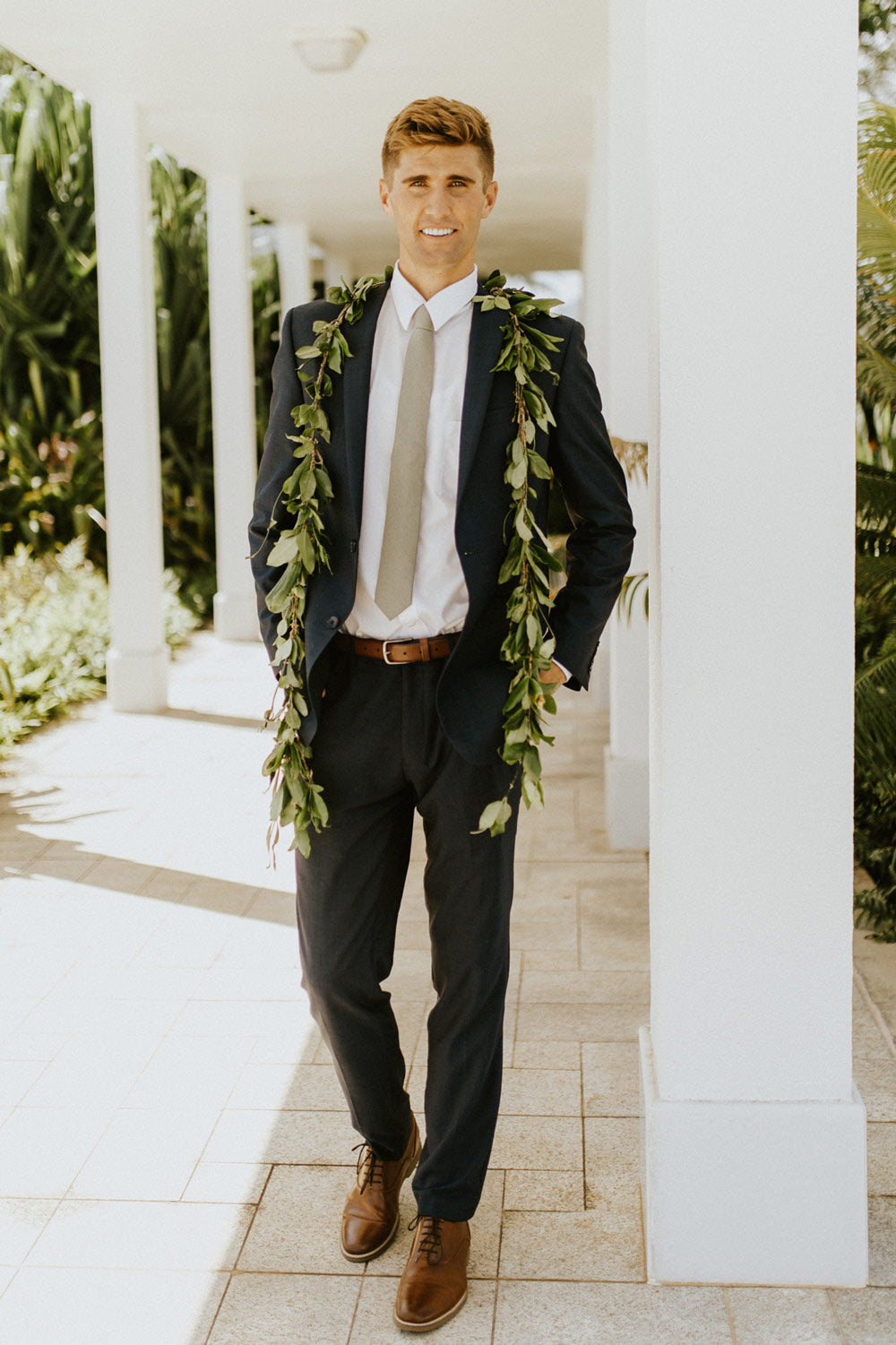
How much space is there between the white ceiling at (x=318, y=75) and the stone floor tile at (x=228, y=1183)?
4687mm

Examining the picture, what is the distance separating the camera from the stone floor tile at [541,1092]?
9.78 feet

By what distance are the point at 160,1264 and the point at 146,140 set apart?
6565 mm

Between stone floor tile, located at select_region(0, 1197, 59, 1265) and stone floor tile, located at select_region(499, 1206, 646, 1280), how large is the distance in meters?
0.87

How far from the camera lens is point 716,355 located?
2.14 m

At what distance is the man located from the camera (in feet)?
7.13

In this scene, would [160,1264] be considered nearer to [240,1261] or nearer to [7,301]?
[240,1261]

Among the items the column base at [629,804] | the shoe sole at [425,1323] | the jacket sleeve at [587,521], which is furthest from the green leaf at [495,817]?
the column base at [629,804]

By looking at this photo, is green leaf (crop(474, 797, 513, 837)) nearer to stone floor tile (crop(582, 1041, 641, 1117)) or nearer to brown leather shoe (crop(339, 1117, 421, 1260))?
brown leather shoe (crop(339, 1117, 421, 1260))

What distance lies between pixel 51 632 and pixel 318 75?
3526mm

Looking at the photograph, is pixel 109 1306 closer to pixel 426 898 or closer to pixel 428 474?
pixel 426 898

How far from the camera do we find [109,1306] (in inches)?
90.9

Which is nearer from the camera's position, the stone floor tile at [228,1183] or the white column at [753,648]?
the white column at [753,648]

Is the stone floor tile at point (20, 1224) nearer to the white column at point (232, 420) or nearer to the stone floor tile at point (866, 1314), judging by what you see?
the stone floor tile at point (866, 1314)

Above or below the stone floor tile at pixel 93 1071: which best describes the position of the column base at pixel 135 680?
above
